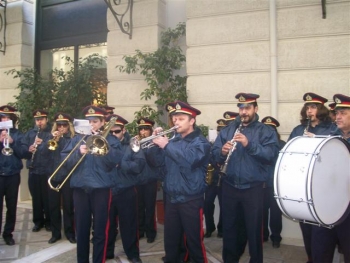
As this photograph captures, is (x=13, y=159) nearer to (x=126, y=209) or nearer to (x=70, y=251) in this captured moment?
(x=70, y=251)

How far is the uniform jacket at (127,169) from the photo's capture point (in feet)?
15.5

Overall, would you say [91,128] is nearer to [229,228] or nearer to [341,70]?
[229,228]

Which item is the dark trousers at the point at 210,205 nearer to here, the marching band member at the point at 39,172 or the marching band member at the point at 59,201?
the marching band member at the point at 59,201

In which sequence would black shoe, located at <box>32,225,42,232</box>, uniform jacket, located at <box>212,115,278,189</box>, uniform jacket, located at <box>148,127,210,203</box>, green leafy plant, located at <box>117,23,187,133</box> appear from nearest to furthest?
uniform jacket, located at <box>148,127,210,203</box> → uniform jacket, located at <box>212,115,278,189</box> → black shoe, located at <box>32,225,42,232</box> → green leafy plant, located at <box>117,23,187,133</box>

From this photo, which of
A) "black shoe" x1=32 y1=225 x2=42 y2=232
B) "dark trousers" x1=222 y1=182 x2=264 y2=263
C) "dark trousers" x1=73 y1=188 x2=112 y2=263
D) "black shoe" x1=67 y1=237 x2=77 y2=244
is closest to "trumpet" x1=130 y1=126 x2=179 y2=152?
"dark trousers" x1=73 y1=188 x2=112 y2=263

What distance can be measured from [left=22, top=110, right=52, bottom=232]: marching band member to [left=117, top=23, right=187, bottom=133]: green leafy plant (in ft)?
5.36

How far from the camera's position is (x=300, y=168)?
3434 millimetres

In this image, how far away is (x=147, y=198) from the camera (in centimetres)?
620

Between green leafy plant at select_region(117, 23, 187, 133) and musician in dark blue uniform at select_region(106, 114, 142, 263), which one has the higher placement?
green leafy plant at select_region(117, 23, 187, 133)

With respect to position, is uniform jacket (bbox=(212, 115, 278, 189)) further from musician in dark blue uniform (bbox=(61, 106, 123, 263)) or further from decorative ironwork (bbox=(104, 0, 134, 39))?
decorative ironwork (bbox=(104, 0, 134, 39))

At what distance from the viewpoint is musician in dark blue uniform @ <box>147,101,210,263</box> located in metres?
4.17

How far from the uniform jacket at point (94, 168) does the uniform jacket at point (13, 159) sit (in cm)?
168

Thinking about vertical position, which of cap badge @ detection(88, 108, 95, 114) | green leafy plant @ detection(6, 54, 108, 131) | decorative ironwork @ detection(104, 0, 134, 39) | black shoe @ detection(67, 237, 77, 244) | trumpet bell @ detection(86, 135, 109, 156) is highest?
decorative ironwork @ detection(104, 0, 134, 39)

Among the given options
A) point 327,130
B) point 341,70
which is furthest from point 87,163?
point 341,70
